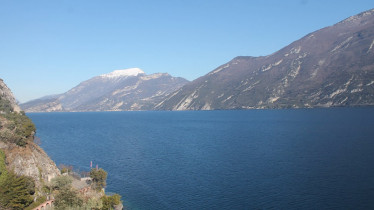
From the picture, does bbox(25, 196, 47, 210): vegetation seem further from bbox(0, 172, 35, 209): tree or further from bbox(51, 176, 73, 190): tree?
bbox(51, 176, 73, 190): tree

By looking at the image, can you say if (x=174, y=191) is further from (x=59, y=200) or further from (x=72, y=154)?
(x=72, y=154)

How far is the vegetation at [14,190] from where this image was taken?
4862cm

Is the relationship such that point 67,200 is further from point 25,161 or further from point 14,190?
point 25,161

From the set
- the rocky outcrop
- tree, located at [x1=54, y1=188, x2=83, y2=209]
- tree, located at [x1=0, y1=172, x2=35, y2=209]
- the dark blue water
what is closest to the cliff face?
the rocky outcrop

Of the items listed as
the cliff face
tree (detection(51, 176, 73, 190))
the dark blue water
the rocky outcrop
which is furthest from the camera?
the dark blue water

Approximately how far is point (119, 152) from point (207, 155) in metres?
36.3

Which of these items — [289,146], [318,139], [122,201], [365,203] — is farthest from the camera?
[318,139]

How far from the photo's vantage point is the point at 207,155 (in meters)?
110

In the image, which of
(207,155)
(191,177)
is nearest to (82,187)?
(191,177)

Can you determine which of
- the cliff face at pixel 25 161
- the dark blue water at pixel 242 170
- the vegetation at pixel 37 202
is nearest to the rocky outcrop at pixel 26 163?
the cliff face at pixel 25 161

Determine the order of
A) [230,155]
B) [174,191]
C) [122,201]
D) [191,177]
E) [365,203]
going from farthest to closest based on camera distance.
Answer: [230,155], [191,177], [174,191], [122,201], [365,203]

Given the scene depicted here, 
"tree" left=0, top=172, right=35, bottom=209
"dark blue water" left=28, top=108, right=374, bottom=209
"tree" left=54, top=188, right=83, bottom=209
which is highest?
"tree" left=0, top=172, right=35, bottom=209

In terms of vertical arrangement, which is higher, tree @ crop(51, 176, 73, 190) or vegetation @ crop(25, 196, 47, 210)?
tree @ crop(51, 176, 73, 190)

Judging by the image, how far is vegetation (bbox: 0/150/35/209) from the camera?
48625 mm
